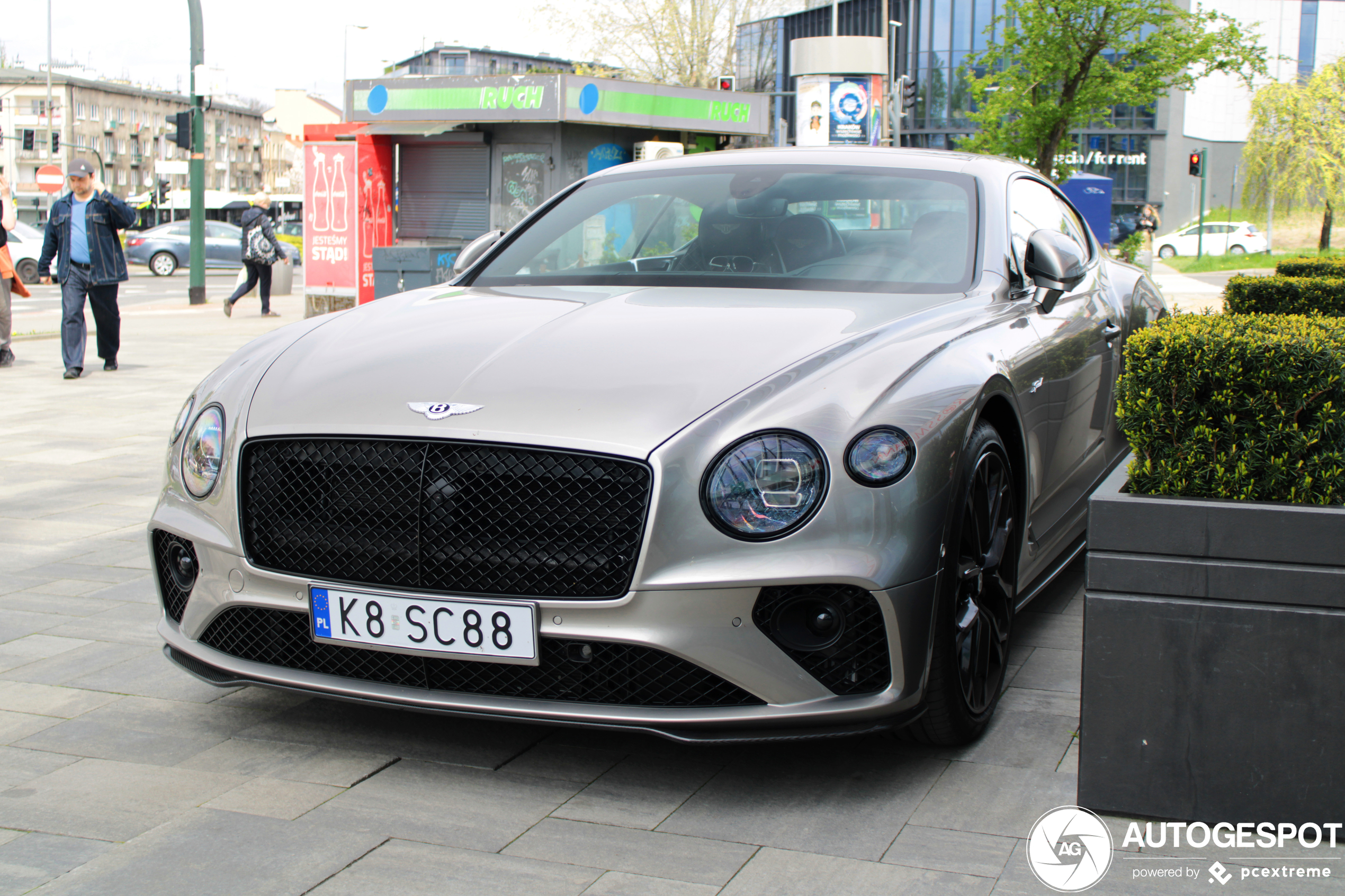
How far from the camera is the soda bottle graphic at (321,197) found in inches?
674

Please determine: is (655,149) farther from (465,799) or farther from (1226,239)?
(1226,239)

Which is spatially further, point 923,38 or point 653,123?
point 923,38

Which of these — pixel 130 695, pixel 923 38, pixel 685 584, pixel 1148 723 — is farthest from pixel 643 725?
pixel 923 38

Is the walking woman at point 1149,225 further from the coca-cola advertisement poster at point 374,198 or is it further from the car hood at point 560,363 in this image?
the car hood at point 560,363

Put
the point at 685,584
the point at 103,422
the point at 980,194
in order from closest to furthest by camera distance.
→ the point at 685,584
the point at 980,194
the point at 103,422

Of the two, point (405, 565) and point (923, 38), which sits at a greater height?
point (923, 38)

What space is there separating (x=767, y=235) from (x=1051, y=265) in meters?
0.86

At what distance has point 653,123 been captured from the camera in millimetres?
16188

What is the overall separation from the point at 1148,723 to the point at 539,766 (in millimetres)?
1372

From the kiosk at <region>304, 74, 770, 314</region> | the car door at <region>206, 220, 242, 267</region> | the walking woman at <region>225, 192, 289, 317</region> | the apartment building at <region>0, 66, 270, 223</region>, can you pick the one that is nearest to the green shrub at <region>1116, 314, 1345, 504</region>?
the kiosk at <region>304, 74, 770, 314</region>

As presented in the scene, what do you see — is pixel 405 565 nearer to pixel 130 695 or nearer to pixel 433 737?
pixel 433 737

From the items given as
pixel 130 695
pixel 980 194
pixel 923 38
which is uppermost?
pixel 923 38

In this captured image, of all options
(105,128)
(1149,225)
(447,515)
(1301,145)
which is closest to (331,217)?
(447,515)

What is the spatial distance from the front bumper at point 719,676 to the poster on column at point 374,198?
14484 millimetres
